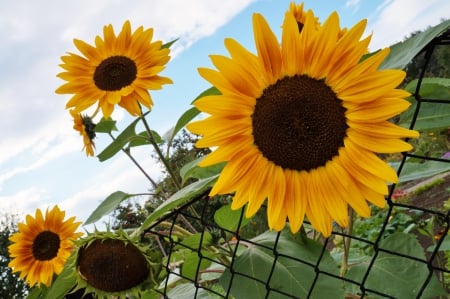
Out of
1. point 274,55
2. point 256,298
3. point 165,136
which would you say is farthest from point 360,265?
point 165,136

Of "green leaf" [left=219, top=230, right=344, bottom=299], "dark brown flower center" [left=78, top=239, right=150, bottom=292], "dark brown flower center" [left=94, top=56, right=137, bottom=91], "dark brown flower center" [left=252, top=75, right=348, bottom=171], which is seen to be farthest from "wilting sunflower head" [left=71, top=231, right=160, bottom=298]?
"dark brown flower center" [left=94, top=56, right=137, bottom=91]

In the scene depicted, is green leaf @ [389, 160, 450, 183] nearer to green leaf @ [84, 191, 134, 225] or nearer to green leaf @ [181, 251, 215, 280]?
green leaf @ [181, 251, 215, 280]

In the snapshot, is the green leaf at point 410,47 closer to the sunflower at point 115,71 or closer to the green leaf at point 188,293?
the green leaf at point 188,293

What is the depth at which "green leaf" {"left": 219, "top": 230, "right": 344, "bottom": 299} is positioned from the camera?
1.63ft

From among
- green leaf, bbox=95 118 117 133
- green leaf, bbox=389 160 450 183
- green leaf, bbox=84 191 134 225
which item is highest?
green leaf, bbox=95 118 117 133

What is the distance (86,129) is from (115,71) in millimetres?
384

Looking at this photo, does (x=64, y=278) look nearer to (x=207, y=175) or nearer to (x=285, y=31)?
(x=207, y=175)

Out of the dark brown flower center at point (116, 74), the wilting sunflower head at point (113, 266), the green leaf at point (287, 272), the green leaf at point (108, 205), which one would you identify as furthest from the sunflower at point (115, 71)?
the green leaf at point (287, 272)

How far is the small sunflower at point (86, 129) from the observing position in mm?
1278

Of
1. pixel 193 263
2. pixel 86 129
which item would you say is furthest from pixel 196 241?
pixel 86 129

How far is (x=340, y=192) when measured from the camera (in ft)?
1.52

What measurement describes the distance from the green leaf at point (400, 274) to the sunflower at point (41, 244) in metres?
0.80

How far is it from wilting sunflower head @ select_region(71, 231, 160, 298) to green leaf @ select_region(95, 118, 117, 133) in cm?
31

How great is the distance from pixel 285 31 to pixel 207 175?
0.86ft
